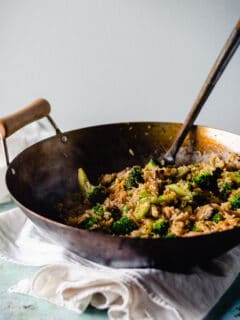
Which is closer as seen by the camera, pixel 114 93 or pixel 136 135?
pixel 136 135

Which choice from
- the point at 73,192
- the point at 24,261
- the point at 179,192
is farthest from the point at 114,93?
the point at 24,261

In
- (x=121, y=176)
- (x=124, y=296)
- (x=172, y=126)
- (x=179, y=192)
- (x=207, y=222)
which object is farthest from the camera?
(x=172, y=126)

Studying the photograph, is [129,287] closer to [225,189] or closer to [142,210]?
[142,210]

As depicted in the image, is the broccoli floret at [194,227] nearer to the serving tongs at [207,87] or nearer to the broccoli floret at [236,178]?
the broccoli floret at [236,178]

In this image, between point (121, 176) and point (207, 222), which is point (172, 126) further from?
point (207, 222)

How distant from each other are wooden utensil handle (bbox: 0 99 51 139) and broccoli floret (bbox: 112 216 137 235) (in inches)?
17.5

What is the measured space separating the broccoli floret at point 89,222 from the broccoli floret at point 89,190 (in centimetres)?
20

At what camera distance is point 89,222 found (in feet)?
5.16

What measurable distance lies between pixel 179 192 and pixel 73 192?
466 millimetres

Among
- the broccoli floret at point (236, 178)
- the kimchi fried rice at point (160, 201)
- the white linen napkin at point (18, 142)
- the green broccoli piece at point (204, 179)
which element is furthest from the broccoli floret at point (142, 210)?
the white linen napkin at point (18, 142)

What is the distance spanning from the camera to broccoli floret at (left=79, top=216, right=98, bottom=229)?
5.12ft

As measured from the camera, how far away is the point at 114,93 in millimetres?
2613

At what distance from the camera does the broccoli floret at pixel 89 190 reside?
70.9 inches

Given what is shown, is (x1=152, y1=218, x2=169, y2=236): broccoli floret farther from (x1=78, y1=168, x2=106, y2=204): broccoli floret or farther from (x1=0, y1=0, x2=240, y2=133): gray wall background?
(x1=0, y1=0, x2=240, y2=133): gray wall background
